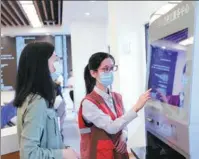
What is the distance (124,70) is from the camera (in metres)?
4.26

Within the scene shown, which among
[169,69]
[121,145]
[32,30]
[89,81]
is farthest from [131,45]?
[32,30]

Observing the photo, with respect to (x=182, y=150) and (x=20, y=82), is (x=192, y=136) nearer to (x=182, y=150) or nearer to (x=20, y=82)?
(x=182, y=150)

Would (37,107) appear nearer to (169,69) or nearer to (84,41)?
(169,69)

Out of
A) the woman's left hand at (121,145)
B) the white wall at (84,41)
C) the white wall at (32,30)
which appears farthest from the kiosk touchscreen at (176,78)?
the white wall at (32,30)

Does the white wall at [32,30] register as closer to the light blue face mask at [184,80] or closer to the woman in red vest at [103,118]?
the woman in red vest at [103,118]

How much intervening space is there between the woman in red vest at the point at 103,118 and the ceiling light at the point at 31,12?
4620 millimetres

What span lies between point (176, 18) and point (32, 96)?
0.74 meters

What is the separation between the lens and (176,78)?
115 cm

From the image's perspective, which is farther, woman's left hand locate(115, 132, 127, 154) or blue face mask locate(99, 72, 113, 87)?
blue face mask locate(99, 72, 113, 87)

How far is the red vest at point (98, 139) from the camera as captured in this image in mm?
1612

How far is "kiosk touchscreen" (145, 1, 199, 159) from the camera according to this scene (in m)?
0.97

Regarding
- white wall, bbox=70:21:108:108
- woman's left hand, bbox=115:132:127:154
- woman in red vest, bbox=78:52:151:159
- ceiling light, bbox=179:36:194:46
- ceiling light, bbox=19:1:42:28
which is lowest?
woman's left hand, bbox=115:132:127:154

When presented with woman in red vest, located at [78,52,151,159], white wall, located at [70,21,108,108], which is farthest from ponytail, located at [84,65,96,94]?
white wall, located at [70,21,108,108]

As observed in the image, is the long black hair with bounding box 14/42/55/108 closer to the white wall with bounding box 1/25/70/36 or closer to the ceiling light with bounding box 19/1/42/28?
the ceiling light with bounding box 19/1/42/28
